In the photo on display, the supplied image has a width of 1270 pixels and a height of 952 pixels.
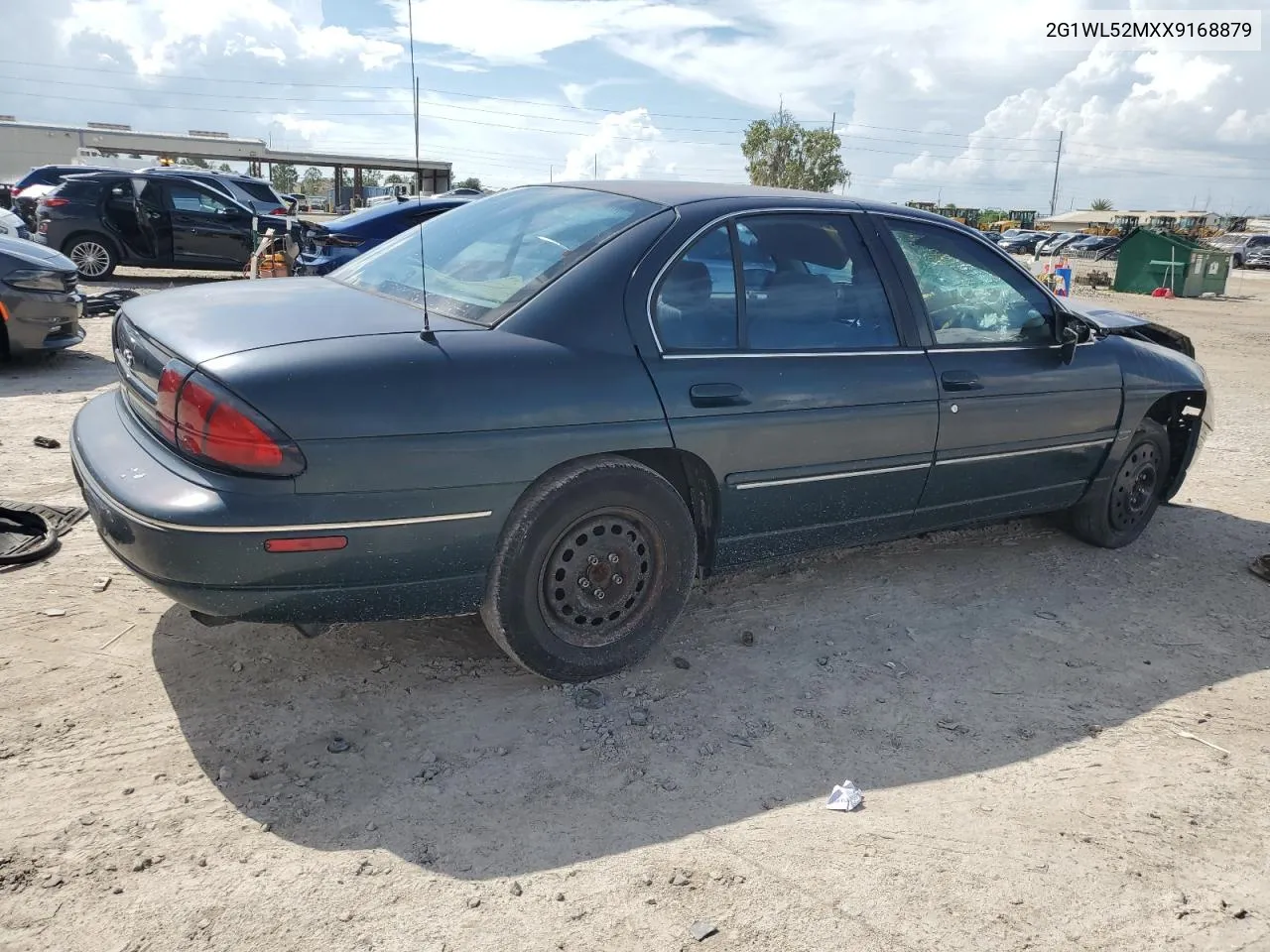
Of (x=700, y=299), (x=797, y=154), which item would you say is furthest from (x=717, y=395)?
(x=797, y=154)

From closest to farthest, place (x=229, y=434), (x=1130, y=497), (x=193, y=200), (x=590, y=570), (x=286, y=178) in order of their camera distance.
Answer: (x=229, y=434) → (x=590, y=570) → (x=1130, y=497) → (x=193, y=200) → (x=286, y=178)

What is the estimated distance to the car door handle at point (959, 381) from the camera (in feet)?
12.9

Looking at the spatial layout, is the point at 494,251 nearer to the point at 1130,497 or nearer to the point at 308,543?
the point at 308,543

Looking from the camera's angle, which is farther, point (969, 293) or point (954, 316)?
point (969, 293)

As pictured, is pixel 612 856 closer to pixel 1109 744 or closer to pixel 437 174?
pixel 1109 744

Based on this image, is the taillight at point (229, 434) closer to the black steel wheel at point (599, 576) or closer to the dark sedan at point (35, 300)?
the black steel wheel at point (599, 576)

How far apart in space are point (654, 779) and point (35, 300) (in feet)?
22.6

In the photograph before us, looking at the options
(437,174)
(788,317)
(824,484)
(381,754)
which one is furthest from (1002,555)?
(437,174)

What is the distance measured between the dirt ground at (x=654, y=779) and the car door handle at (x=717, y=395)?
97 centimetres

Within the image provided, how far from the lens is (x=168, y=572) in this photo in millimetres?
2660

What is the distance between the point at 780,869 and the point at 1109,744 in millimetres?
1415

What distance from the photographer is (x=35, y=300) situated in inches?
294

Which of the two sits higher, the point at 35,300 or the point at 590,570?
the point at 35,300

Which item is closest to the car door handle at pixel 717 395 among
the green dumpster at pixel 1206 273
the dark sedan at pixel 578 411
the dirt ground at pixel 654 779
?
the dark sedan at pixel 578 411
